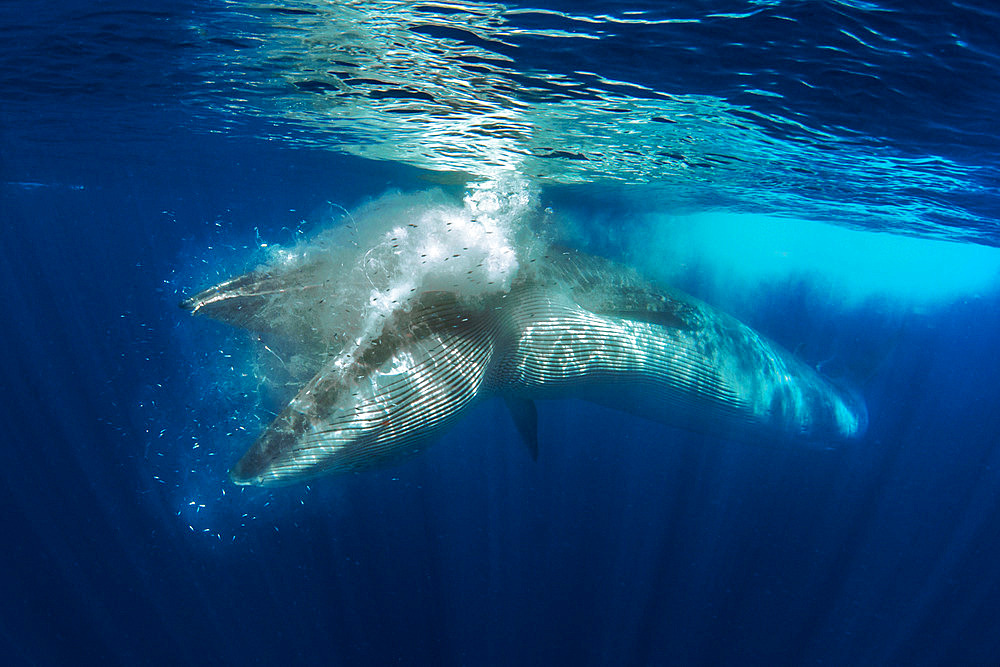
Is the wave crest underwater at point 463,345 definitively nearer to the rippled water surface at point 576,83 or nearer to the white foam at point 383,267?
the white foam at point 383,267

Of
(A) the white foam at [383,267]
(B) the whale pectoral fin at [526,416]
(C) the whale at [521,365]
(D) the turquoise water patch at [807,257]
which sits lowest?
(D) the turquoise water patch at [807,257]

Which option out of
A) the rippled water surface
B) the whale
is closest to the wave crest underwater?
the whale

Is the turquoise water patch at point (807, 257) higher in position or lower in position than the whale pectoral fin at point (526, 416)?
lower

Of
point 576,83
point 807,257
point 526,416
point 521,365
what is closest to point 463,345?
point 521,365

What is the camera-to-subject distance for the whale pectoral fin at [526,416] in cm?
855

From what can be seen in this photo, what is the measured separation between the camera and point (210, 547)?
14.1 m

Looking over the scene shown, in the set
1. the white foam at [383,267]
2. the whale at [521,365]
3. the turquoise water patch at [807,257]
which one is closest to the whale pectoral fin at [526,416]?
the whale at [521,365]

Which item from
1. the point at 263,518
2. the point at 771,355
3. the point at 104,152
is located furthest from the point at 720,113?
the point at 104,152

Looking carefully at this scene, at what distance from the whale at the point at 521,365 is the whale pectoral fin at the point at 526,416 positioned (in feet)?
0.13

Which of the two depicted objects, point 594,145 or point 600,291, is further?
point 594,145

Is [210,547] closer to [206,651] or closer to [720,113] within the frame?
[206,651]

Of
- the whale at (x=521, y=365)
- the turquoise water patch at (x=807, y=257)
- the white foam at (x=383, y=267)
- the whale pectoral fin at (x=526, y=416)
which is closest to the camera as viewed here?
the whale at (x=521, y=365)

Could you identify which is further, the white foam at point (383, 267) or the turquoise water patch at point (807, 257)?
the turquoise water patch at point (807, 257)

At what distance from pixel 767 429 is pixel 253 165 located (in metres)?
22.1
